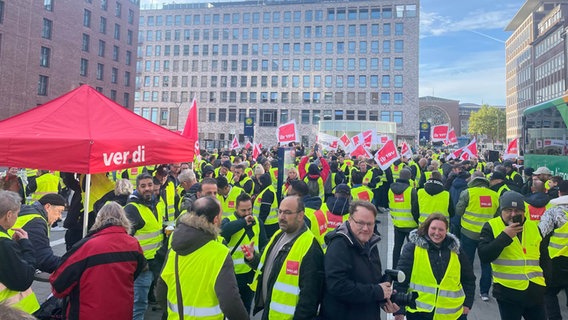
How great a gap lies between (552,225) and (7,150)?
640cm

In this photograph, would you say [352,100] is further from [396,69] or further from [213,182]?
[213,182]

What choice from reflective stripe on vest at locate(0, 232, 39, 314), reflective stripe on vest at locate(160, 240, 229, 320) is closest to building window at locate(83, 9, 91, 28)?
reflective stripe on vest at locate(0, 232, 39, 314)

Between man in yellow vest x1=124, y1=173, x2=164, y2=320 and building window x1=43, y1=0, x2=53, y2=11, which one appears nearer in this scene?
man in yellow vest x1=124, y1=173, x2=164, y2=320

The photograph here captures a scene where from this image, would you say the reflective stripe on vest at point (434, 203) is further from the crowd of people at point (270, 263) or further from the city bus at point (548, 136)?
the city bus at point (548, 136)

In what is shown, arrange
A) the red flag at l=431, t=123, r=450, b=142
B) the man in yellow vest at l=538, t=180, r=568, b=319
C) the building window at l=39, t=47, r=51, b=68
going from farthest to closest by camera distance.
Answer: the building window at l=39, t=47, r=51, b=68 → the red flag at l=431, t=123, r=450, b=142 → the man in yellow vest at l=538, t=180, r=568, b=319

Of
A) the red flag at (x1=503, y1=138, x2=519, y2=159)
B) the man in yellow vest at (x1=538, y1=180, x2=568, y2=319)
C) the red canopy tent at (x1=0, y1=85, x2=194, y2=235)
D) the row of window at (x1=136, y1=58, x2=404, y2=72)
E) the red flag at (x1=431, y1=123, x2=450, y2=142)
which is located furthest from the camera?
the row of window at (x1=136, y1=58, x2=404, y2=72)

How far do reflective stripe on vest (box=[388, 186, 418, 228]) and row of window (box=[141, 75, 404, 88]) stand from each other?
2423 inches

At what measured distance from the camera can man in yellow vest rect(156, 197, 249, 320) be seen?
2863 millimetres

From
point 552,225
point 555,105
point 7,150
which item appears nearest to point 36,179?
point 7,150

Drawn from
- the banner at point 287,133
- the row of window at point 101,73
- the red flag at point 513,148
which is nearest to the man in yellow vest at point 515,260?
the banner at point 287,133

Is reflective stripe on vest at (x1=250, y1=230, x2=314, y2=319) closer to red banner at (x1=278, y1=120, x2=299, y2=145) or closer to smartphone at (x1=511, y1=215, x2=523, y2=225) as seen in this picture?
smartphone at (x1=511, y1=215, x2=523, y2=225)

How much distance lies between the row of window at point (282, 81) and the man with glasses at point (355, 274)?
65.8 metres

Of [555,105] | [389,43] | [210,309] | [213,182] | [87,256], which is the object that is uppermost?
[389,43]

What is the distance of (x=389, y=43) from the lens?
65562mm
